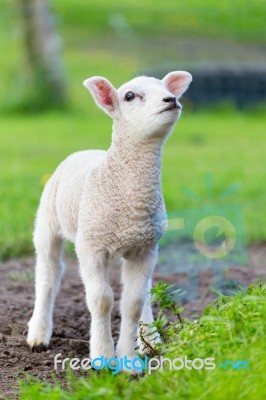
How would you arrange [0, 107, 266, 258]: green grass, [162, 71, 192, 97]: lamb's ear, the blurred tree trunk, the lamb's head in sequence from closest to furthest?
the lamb's head → [162, 71, 192, 97]: lamb's ear → [0, 107, 266, 258]: green grass → the blurred tree trunk

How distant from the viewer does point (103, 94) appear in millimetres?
5047

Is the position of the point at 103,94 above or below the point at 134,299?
above

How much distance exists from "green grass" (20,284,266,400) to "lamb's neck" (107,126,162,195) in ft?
2.35

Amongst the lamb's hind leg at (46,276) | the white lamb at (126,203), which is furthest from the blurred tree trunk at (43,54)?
the white lamb at (126,203)

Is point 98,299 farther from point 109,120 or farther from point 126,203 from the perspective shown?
point 109,120

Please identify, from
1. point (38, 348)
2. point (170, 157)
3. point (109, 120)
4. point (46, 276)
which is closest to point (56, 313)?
point (46, 276)

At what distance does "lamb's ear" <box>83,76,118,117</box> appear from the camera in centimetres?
502

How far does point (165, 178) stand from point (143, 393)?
669 cm

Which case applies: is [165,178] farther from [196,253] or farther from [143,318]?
[143,318]

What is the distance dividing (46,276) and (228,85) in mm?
10619

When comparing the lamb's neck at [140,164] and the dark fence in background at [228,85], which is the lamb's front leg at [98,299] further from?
the dark fence in background at [228,85]

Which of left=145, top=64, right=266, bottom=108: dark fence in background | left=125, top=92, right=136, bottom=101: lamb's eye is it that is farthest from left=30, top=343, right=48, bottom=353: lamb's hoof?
left=145, top=64, right=266, bottom=108: dark fence in background

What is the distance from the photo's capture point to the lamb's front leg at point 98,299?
196 inches

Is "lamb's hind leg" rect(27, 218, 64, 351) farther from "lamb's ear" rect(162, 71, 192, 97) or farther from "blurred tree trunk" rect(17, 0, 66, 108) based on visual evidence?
"blurred tree trunk" rect(17, 0, 66, 108)
